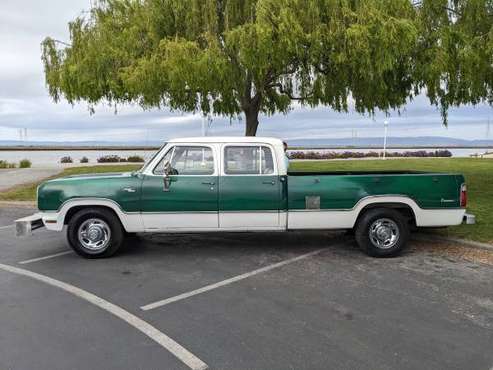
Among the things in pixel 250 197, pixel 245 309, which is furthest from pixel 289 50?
pixel 245 309

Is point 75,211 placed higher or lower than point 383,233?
higher

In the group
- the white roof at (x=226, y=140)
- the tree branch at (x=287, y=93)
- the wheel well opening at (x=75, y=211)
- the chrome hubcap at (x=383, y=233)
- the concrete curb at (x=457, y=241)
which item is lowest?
the concrete curb at (x=457, y=241)

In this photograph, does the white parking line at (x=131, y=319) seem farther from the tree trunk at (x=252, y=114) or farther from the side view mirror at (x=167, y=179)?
the tree trunk at (x=252, y=114)

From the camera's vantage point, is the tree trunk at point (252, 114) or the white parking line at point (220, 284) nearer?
the white parking line at point (220, 284)

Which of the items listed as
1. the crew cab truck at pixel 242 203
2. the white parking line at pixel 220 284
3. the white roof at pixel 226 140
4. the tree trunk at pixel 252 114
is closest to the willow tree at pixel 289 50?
the tree trunk at pixel 252 114

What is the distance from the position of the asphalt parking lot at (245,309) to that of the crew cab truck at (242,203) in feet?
1.50

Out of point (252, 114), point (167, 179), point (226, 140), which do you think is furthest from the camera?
point (252, 114)

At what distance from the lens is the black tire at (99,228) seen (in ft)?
21.2

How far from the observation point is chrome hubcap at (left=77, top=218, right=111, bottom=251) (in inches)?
257

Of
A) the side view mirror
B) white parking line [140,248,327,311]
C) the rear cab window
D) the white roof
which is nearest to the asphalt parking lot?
white parking line [140,248,327,311]

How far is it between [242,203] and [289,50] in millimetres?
6219

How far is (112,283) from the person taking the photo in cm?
543

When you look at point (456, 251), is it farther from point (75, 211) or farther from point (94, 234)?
point (75, 211)

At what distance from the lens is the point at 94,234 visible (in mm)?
6523
